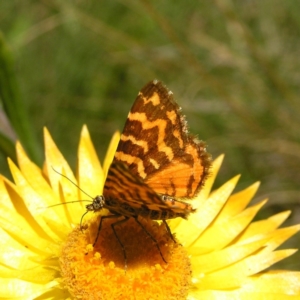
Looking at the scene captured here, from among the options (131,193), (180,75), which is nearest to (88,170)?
(131,193)

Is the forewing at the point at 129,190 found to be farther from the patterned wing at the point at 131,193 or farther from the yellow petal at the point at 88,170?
the yellow petal at the point at 88,170

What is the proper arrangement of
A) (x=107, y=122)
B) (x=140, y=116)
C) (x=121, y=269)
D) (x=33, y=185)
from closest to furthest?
(x=121, y=269) < (x=140, y=116) < (x=33, y=185) < (x=107, y=122)

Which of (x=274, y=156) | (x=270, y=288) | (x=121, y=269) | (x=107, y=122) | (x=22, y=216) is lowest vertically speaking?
(x=270, y=288)

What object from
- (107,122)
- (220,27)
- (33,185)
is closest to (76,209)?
(33,185)

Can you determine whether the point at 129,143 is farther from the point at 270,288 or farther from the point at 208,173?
the point at 270,288

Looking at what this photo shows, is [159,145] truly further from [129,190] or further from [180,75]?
[180,75]

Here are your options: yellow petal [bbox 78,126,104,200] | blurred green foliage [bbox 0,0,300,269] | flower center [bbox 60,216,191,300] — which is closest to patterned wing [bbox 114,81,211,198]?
flower center [bbox 60,216,191,300]

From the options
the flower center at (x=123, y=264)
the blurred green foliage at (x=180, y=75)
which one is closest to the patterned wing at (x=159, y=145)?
the flower center at (x=123, y=264)
